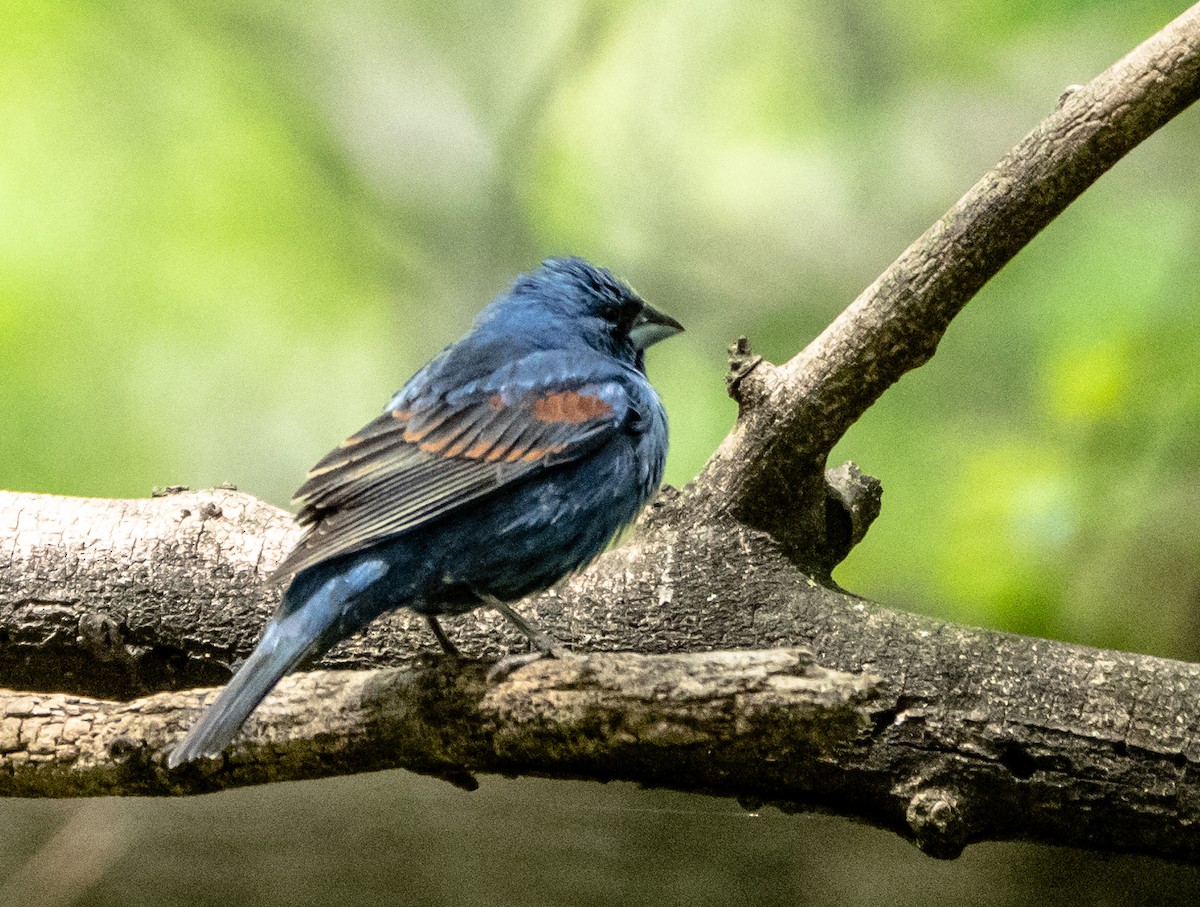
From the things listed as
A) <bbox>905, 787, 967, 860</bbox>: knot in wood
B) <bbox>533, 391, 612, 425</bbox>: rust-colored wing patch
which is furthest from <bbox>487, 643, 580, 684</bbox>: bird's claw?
<bbox>905, 787, 967, 860</bbox>: knot in wood

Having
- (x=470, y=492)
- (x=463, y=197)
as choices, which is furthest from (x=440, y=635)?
(x=463, y=197)

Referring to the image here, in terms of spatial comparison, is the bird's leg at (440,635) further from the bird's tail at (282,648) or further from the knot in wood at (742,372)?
the knot in wood at (742,372)

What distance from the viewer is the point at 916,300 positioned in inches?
107

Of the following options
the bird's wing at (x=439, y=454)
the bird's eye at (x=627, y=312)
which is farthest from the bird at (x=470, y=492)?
the bird's eye at (x=627, y=312)

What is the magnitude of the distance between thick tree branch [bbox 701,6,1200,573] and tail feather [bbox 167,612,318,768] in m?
1.18

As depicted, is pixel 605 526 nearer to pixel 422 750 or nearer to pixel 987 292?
pixel 422 750

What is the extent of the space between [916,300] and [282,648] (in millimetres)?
1630

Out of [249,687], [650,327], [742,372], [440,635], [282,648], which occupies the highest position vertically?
[650,327]

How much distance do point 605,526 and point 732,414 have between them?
55.4 inches

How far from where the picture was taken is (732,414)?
4.11m

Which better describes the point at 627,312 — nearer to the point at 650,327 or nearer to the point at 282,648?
the point at 650,327

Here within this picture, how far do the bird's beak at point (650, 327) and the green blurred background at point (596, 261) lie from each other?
73cm

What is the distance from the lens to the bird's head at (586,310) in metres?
3.28

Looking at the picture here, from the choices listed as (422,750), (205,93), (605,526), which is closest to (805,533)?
(605,526)
